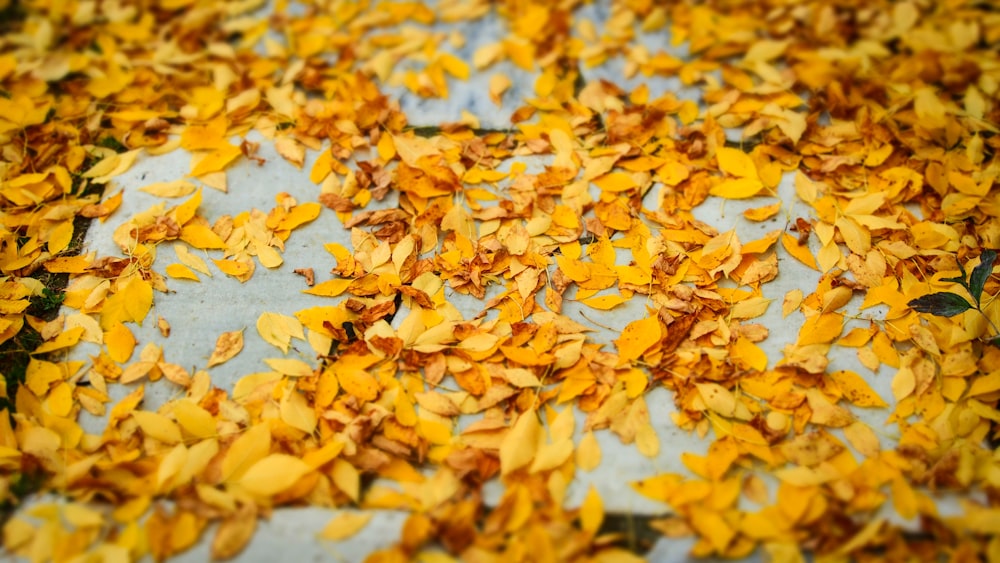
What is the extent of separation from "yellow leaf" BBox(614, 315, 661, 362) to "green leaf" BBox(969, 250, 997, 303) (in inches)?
24.5

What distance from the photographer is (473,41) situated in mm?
2301

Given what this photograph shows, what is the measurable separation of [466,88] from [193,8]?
982 mm

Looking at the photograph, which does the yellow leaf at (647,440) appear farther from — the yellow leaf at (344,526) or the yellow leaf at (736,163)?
the yellow leaf at (736,163)

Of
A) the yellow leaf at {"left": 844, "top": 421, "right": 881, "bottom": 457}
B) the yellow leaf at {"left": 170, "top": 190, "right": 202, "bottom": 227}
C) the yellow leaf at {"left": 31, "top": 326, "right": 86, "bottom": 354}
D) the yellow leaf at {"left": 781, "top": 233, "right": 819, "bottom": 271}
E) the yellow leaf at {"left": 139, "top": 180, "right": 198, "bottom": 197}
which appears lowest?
the yellow leaf at {"left": 844, "top": 421, "right": 881, "bottom": 457}

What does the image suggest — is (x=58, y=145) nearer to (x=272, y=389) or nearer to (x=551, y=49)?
(x=272, y=389)

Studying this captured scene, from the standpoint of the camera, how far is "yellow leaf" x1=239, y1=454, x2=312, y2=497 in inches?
51.5

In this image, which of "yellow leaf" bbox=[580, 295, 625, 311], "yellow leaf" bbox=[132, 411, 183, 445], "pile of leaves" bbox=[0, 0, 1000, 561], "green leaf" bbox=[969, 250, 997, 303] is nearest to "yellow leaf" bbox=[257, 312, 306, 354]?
"pile of leaves" bbox=[0, 0, 1000, 561]

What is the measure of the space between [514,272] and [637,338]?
1.06 feet

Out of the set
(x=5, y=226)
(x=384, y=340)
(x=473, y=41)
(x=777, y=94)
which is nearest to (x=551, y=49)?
(x=473, y=41)

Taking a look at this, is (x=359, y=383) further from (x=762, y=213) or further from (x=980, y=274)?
(x=980, y=274)

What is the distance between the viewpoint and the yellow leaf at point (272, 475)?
1308 millimetres

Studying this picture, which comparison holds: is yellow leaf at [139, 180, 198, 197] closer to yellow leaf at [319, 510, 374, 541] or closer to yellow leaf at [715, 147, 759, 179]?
yellow leaf at [319, 510, 374, 541]

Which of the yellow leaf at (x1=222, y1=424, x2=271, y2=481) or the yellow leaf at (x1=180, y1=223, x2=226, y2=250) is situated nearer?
the yellow leaf at (x1=222, y1=424, x2=271, y2=481)

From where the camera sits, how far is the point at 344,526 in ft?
4.23
